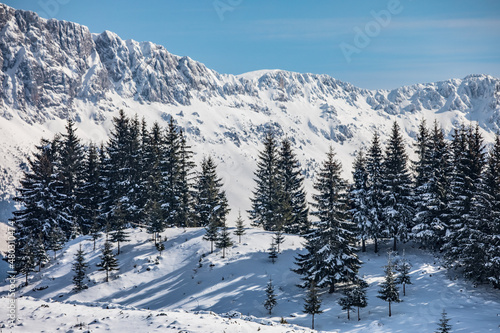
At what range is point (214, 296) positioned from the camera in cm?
3180

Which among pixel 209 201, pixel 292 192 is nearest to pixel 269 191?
pixel 292 192

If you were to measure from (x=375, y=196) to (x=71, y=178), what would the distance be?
129 ft

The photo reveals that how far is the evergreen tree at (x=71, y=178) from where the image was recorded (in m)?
48.8

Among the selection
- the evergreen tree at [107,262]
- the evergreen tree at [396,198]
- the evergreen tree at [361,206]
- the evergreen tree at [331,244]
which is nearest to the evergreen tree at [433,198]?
the evergreen tree at [396,198]

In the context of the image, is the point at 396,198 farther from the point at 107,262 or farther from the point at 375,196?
the point at 107,262

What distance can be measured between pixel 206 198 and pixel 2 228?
11463 centimetres

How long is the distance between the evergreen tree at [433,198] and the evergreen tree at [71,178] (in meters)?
40.8

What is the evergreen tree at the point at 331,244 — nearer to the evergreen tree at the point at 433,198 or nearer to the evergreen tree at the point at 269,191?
the evergreen tree at the point at 433,198

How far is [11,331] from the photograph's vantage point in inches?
706

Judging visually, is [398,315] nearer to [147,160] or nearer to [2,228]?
[147,160]

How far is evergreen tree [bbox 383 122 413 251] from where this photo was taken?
38469mm

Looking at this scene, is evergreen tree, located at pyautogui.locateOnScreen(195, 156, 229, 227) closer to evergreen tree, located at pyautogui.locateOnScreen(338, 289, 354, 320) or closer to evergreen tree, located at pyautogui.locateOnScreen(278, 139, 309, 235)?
evergreen tree, located at pyautogui.locateOnScreen(278, 139, 309, 235)

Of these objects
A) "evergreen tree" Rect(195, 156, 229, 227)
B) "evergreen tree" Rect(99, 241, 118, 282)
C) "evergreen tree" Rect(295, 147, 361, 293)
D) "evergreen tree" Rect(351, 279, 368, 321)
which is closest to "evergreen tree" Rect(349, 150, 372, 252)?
"evergreen tree" Rect(295, 147, 361, 293)

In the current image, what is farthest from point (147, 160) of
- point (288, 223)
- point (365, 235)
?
point (365, 235)
